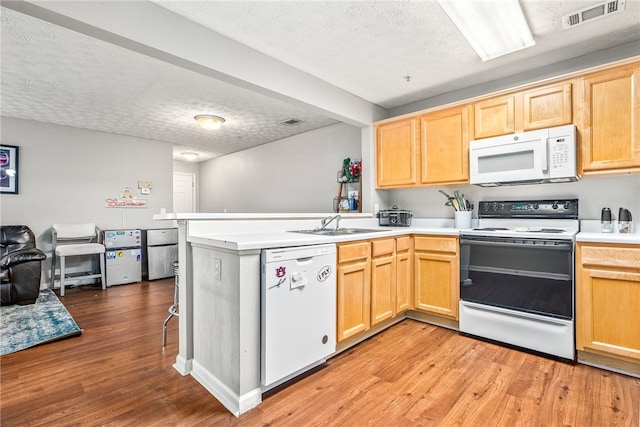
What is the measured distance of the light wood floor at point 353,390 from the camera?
162cm

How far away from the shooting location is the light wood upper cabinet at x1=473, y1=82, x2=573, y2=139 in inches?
97.3

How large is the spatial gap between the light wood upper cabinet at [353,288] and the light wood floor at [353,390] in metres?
0.22

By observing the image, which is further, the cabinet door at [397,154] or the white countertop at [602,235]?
the cabinet door at [397,154]

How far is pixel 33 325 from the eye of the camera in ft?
9.53

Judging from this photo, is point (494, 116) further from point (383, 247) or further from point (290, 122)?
point (290, 122)

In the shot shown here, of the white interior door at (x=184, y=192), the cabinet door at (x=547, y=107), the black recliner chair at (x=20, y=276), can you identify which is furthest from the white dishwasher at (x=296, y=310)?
the white interior door at (x=184, y=192)

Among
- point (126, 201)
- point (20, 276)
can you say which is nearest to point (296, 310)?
point (20, 276)

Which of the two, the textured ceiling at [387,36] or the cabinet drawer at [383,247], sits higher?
the textured ceiling at [387,36]

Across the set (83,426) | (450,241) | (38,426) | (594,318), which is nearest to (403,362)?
(450,241)

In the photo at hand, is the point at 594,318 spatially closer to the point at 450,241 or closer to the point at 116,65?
the point at 450,241

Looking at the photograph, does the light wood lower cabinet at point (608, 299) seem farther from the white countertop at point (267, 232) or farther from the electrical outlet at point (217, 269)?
the electrical outlet at point (217, 269)

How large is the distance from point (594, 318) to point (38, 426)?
11.1 feet

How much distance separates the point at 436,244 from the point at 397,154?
1.16 m

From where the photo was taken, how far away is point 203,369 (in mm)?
1973
